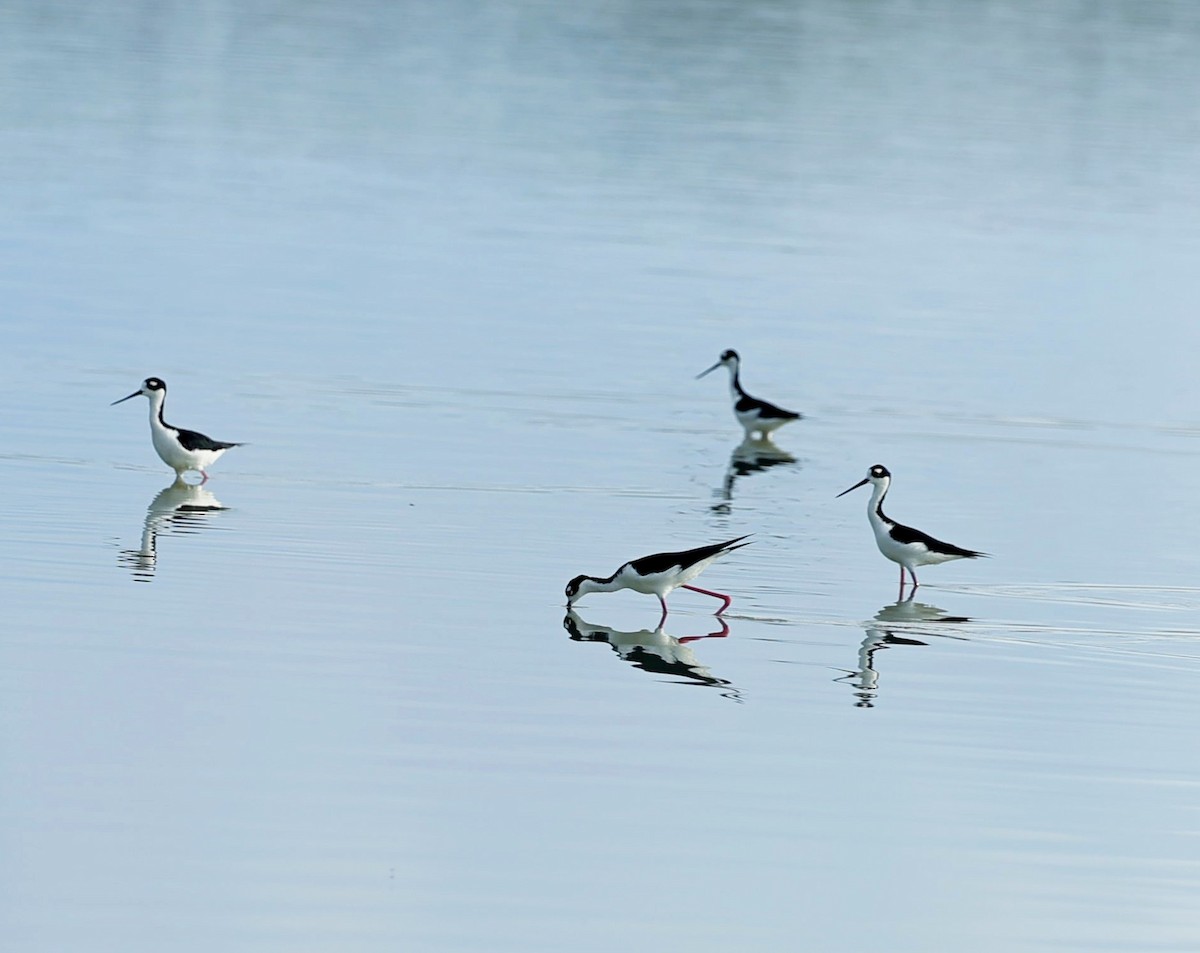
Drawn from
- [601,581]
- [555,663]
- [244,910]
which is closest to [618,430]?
[601,581]

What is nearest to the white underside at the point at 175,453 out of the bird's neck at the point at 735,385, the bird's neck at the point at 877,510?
the bird's neck at the point at 877,510

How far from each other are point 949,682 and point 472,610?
2.92m

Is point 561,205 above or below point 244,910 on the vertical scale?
above

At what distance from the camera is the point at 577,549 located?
15617 millimetres

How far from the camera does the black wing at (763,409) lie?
21.0 metres

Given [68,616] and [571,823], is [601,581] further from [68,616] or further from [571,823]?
[571,823]

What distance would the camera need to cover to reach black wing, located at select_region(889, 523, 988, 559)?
14781mm

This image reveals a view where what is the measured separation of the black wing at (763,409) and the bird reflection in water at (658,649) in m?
7.30

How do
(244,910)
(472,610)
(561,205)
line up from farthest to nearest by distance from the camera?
(561,205) → (472,610) → (244,910)

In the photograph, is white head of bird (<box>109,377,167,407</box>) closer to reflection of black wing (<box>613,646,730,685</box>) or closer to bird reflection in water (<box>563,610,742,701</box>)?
bird reflection in water (<box>563,610,742,701</box>)

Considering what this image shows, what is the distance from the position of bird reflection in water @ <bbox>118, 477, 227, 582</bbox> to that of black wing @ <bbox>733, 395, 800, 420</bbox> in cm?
583

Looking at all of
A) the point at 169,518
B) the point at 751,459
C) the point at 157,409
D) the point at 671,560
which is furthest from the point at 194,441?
the point at 751,459

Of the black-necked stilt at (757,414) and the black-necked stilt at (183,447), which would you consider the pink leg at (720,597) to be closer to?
the black-necked stilt at (183,447)

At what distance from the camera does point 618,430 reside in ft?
68.2
